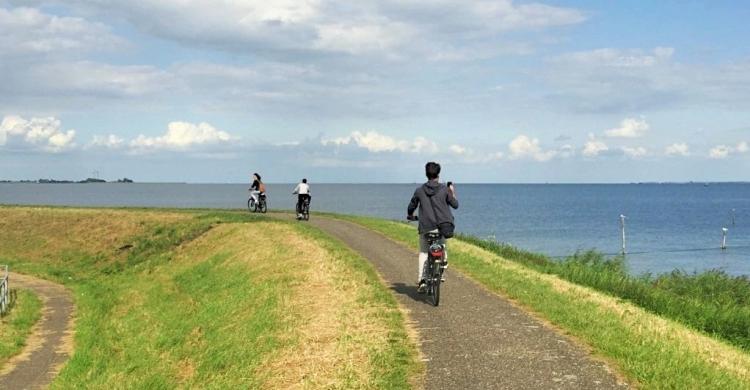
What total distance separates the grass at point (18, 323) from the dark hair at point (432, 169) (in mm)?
15588

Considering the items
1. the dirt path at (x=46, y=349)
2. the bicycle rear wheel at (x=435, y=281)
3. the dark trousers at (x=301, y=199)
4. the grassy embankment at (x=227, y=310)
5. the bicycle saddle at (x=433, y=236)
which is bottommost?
the dirt path at (x=46, y=349)

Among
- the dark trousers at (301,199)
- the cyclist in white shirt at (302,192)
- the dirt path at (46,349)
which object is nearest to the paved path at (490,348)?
the dirt path at (46,349)

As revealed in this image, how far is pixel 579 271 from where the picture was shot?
22344 millimetres

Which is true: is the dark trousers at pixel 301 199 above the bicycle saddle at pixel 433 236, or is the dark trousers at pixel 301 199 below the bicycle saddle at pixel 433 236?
above

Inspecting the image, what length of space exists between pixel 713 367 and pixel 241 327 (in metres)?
10.3

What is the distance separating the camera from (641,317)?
Answer: 1369 centimetres

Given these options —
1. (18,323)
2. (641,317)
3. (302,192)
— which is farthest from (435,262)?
(302,192)

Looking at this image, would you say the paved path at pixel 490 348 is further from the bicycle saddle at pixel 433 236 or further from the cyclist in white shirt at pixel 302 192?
the cyclist in white shirt at pixel 302 192

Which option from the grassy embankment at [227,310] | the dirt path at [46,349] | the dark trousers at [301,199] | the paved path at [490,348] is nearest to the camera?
the paved path at [490,348]

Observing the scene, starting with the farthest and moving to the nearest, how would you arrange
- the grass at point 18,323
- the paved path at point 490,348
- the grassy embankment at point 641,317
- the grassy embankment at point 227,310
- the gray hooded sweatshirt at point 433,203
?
the grass at point 18,323
the gray hooded sweatshirt at point 433,203
the grassy embankment at point 227,310
the grassy embankment at point 641,317
the paved path at point 490,348

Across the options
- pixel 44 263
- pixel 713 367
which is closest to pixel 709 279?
pixel 713 367

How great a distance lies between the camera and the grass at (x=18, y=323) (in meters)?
21.4

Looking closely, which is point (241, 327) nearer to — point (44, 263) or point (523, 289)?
point (523, 289)

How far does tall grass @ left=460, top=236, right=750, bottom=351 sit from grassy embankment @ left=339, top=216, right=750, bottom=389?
0.09 feet
